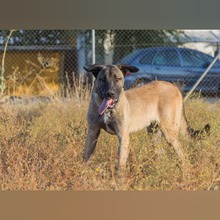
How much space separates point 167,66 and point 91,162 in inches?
167

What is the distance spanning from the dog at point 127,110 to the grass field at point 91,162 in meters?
0.12

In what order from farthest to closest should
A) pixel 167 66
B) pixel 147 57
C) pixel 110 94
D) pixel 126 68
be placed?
1. pixel 147 57
2. pixel 167 66
3. pixel 126 68
4. pixel 110 94

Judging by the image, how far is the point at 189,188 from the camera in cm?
511

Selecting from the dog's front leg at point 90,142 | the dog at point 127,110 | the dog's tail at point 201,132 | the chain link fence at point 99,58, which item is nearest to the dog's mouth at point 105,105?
the dog at point 127,110

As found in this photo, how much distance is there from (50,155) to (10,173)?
443 millimetres

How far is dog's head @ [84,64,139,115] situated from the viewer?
17.2 ft

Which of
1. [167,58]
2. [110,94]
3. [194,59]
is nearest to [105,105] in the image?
[110,94]

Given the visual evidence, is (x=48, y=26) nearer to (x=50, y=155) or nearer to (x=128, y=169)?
(x=50, y=155)

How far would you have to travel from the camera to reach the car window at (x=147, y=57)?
948 cm

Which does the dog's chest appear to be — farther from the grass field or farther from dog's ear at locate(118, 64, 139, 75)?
dog's ear at locate(118, 64, 139, 75)

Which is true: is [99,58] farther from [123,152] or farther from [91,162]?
[123,152]

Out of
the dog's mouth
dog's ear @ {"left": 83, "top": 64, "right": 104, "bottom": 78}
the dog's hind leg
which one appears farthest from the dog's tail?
dog's ear @ {"left": 83, "top": 64, "right": 104, "bottom": 78}

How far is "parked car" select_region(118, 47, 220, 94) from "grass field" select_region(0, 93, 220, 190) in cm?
294

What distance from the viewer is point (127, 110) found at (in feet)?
18.1
